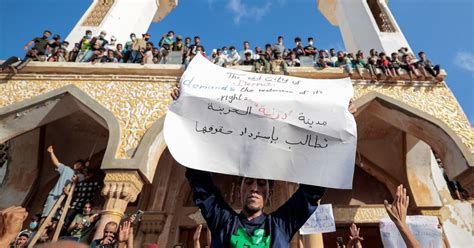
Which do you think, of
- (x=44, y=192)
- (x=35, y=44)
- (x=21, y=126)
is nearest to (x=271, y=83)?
(x=21, y=126)

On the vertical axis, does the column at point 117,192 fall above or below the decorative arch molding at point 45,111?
below

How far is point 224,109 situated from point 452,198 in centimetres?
713

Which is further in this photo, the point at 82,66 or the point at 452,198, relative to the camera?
the point at 452,198

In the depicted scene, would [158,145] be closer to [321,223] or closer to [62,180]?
[62,180]

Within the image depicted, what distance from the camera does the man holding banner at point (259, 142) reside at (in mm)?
1530

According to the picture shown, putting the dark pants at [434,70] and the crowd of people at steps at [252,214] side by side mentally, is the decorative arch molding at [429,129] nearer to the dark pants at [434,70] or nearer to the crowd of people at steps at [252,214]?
the dark pants at [434,70]

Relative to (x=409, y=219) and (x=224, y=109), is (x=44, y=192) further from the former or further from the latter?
(x=409, y=219)

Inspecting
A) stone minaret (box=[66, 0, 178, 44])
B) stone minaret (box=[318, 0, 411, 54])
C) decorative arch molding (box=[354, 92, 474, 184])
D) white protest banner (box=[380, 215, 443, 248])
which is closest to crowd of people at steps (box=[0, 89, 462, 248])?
white protest banner (box=[380, 215, 443, 248])

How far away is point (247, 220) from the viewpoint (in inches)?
59.4

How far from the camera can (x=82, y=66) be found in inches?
237

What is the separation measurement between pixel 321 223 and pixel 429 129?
287cm

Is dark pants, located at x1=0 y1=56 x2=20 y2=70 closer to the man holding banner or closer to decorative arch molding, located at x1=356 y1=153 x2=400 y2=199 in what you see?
the man holding banner

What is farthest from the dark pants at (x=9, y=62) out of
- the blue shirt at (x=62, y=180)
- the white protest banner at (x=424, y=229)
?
the white protest banner at (x=424, y=229)

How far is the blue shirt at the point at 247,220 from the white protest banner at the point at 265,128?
8 centimetres
